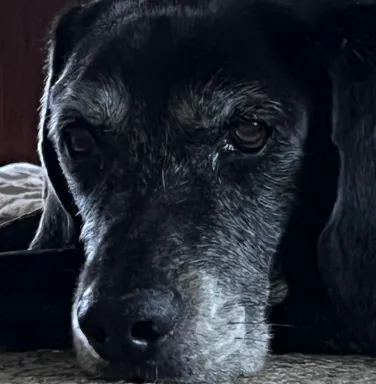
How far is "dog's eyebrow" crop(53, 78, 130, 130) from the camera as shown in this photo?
1207 millimetres

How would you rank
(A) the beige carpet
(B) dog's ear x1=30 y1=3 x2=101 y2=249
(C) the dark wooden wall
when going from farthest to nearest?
(C) the dark wooden wall, (B) dog's ear x1=30 y1=3 x2=101 y2=249, (A) the beige carpet

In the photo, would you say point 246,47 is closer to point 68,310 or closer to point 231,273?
point 231,273

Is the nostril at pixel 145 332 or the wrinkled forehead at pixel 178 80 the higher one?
the wrinkled forehead at pixel 178 80

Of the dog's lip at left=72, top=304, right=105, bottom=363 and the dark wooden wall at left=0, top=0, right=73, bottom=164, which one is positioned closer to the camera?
the dog's lip at left=72, top=304, right=105, bottom=363

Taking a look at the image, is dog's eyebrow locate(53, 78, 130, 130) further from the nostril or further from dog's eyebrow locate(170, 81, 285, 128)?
the nostril

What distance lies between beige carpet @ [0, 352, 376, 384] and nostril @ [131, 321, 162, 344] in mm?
113

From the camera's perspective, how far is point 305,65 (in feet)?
4.08

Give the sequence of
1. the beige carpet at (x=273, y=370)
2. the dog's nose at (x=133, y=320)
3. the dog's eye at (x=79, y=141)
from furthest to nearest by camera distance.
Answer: the dog's eye at (x=79, y=141), the beige carpet at (x=273, y=370), the dog's nose at (x=133, y=320)

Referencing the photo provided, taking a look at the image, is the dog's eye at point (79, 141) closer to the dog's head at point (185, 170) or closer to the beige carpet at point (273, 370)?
the dog's head at point (185, 170)

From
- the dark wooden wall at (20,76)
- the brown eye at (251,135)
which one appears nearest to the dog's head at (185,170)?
the brown eye at (251,135)

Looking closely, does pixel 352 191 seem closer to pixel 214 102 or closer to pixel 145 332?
pixel 214 102

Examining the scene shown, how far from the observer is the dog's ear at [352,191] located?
3.92ft

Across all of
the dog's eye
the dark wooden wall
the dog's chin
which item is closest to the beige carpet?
the dog's chin

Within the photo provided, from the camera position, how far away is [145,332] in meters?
1.01
